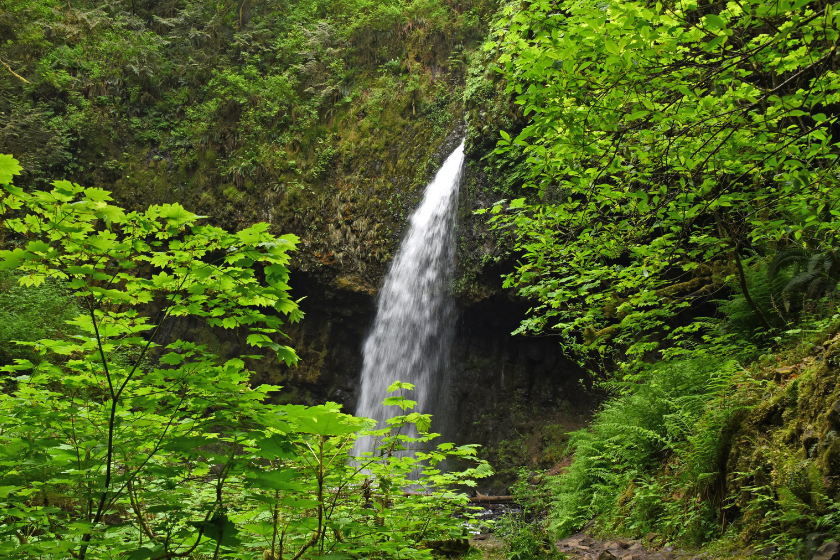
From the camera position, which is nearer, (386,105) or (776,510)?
(776,510)

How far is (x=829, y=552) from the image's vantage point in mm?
2180

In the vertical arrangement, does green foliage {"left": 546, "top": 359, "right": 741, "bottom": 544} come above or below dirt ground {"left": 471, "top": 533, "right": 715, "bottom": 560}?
above

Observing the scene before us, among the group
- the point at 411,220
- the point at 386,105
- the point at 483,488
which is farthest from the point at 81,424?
the point at 386,105

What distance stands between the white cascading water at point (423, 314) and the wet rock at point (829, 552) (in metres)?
11.3

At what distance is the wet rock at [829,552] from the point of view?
2.14 meters

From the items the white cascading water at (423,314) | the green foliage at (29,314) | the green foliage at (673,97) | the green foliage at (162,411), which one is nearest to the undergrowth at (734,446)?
the green foliage at (673,97)

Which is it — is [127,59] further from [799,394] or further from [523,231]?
Answer: [799,394]

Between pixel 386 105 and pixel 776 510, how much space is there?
15.8 m

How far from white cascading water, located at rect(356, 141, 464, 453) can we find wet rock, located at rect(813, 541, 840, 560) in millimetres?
11323

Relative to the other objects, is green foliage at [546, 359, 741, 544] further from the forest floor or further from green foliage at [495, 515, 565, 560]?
green foliage at [495, 515, 565, 560]

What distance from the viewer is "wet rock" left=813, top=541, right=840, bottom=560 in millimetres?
Result: 2143

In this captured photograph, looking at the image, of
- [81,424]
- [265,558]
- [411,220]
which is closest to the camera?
[265,558]

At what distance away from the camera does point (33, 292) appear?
1172 cm

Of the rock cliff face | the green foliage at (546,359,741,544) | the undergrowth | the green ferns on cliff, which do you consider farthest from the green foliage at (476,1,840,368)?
the rock cliff face
